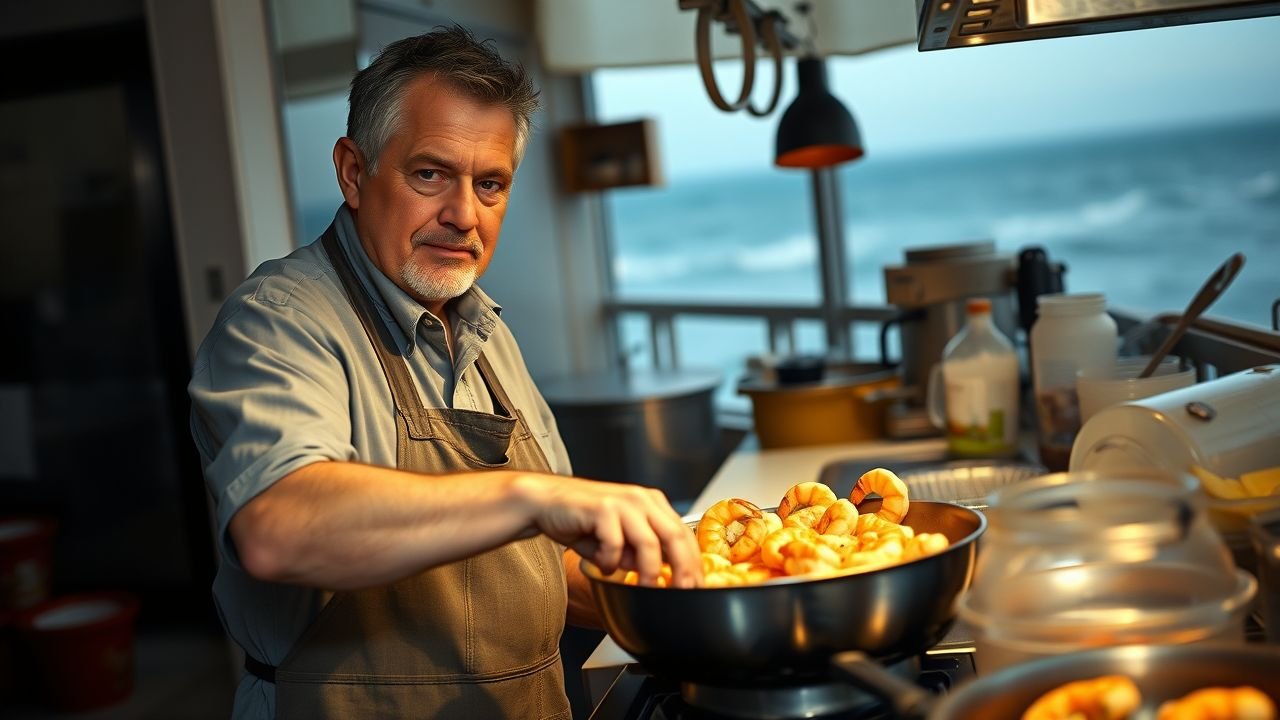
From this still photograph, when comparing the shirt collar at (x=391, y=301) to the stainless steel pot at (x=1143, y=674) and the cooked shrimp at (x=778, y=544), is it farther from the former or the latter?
the stainless steel pot at (x=1143, y=674)

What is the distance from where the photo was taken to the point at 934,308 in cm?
→ 270

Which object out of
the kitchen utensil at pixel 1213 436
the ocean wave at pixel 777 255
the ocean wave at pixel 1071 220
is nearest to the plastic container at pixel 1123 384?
the kitchen utensil at pixel 1213 436

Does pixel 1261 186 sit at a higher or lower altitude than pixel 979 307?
higher

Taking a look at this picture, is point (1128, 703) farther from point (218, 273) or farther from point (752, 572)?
point (218, 273)

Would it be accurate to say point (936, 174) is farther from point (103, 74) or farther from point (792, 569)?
point (792, 569)

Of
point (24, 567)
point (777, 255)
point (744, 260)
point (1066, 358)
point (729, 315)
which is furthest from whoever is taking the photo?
point (777, 255)

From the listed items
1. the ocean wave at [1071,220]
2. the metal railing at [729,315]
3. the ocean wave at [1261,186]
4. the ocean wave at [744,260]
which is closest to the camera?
the metal railing at [729,315]

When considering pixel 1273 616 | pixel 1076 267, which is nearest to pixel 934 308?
pixel 1273 616

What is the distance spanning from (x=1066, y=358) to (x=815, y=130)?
0.85 meters

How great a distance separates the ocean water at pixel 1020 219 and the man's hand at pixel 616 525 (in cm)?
2397

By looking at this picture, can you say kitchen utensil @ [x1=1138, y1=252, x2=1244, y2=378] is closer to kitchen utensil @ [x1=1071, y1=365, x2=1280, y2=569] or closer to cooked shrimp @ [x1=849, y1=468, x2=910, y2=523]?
kitchen utensil @ [x1=1071, y1=365, x2=1280, y2=569]

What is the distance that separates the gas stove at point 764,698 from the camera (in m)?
0.91

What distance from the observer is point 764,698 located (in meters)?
0.92

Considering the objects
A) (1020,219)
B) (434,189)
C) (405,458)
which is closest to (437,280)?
(434,189)
